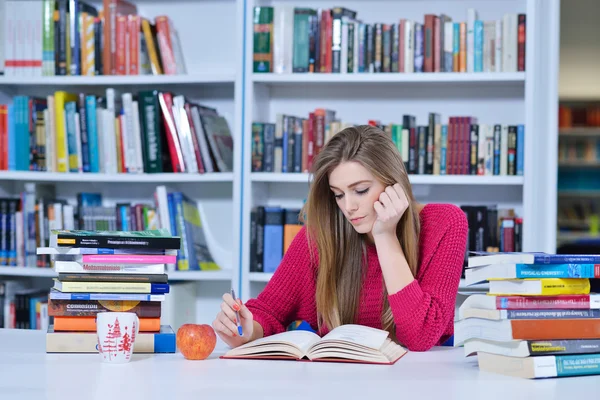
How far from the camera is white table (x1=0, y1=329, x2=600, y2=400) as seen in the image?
1154mm

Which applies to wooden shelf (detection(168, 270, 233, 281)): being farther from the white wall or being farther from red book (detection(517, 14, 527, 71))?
the white wall

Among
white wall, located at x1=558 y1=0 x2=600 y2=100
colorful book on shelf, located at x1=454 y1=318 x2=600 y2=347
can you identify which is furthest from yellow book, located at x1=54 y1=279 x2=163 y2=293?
white wall, located at x1=558 y1=0 x2=600 y2=100

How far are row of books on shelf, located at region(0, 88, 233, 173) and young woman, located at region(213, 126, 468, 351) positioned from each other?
1200 millimetres

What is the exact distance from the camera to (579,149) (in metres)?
4.40

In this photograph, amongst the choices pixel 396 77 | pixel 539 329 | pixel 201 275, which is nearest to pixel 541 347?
pixel 539 329

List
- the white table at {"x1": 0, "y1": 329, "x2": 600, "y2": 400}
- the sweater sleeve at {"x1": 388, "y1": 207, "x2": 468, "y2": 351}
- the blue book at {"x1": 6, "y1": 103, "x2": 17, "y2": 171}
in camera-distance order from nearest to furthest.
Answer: the white table at {"x1": 0, "y1": 329, "x2": 600, "y2": 400} < the sweater sleeve at {"x1": 388, "y1": 207, "x2": 468, "y2": 351} < the blue book at {"x1": 6, "y1": 103, "x2": 17, "y2": 171}

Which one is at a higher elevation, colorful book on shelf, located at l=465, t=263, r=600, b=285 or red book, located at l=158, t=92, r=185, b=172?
red book, located at l=158, t=92, r=185, b=172

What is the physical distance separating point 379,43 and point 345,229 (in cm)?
124

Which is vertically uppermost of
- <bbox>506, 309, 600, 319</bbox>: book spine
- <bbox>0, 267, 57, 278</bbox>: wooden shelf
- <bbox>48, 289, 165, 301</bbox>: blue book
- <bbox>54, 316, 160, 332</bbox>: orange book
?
<bbox>506, 309, 600, 319</bbox>: book spine

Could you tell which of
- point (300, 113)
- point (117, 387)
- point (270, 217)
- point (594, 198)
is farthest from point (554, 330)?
point (594, 198)

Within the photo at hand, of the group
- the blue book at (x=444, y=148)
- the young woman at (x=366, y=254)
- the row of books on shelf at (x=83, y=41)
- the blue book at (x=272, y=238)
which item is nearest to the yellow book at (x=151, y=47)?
the row of books on shelf at (x=83, y=41)

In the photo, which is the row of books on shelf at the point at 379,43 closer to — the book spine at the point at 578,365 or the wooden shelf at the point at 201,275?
the wooden shelf at the point at 201,275

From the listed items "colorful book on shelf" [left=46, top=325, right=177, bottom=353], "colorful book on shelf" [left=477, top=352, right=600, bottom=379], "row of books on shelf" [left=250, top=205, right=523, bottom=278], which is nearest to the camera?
"colorful book on shelf" [left=477, top=352, right=600, bottom=379]

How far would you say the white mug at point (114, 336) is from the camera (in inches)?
54.4
